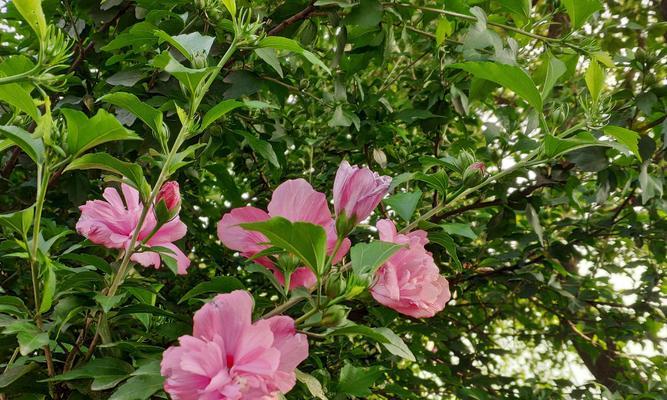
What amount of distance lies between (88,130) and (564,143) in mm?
556

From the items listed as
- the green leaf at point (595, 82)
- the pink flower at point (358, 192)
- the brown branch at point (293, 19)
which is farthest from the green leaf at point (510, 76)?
the brown branch at point (293, 19)

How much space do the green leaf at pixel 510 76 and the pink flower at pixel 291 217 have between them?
279mm

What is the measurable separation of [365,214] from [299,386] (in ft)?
0.85

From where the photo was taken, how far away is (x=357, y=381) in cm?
88

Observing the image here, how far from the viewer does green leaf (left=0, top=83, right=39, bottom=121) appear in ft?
1.92

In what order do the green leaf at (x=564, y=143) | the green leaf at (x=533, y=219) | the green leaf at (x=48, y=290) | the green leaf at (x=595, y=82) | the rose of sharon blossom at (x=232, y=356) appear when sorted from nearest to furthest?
the rose of sharon blossom at (x=232, y=356) → the green leaf at (x=48, y=290) → the green leaf at (x=564, y=143) → the green leaf at (x=595, y=82) → the green leaf at (x=533, y=219)

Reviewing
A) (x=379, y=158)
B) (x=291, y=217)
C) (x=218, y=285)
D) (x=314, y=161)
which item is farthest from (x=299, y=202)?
(x=314, y=161)

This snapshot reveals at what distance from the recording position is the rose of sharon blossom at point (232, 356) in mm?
518

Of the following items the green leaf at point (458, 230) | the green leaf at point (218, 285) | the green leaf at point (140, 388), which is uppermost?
the green leaf at point (218, 285)

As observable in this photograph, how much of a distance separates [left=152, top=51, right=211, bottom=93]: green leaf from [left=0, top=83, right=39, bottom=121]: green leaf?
0.43ft

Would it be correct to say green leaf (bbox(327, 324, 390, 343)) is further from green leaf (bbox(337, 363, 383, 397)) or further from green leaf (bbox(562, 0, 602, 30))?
→ green leaf (bbox(562, 0, 602, 30))

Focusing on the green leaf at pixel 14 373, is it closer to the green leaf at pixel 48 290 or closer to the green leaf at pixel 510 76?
the green leaf at pixel 48 290

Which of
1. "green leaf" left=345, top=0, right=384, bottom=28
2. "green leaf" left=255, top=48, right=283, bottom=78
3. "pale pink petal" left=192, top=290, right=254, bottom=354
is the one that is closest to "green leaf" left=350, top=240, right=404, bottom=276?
"pale pink petal" left=192, top=290, right=254, bottom=354

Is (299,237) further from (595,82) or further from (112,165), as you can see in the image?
(595,82)
